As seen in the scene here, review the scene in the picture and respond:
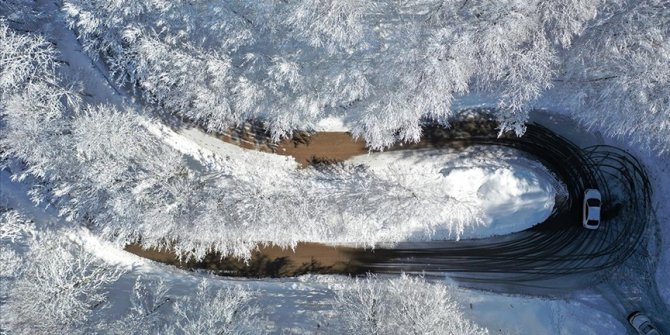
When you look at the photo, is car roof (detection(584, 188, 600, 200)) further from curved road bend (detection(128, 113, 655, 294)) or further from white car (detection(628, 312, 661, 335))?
white car (detection(628, 312, 661, 335))

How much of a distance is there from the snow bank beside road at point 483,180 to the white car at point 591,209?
122cm

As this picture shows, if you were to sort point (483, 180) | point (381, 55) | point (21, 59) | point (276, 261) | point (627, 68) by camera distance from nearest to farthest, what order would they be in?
1. point (627, 68)
2. point (381, 55)
3. point (21, 59)
4. point (483, 180)
5. point (276, 261)

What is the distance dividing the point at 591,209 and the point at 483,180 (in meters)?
5.09

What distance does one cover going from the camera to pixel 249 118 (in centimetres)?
2206

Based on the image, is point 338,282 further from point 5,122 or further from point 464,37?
point 5,122

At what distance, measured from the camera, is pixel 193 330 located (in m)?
19.7

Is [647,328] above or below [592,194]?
below

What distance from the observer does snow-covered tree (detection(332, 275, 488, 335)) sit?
63.8ft

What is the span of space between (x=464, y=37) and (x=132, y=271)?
18.3 m

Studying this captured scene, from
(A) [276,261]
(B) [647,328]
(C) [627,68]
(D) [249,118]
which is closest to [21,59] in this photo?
(D) [249,118]

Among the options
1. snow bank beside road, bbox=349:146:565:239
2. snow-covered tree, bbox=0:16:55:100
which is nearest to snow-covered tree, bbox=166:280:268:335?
snow bank beside road, bbox=349:146:565:239

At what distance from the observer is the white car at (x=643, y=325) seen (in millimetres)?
21562

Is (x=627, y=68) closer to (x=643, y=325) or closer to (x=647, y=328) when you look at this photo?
(x=643, y=325)

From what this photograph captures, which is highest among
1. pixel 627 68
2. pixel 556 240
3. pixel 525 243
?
pixel 627 68
